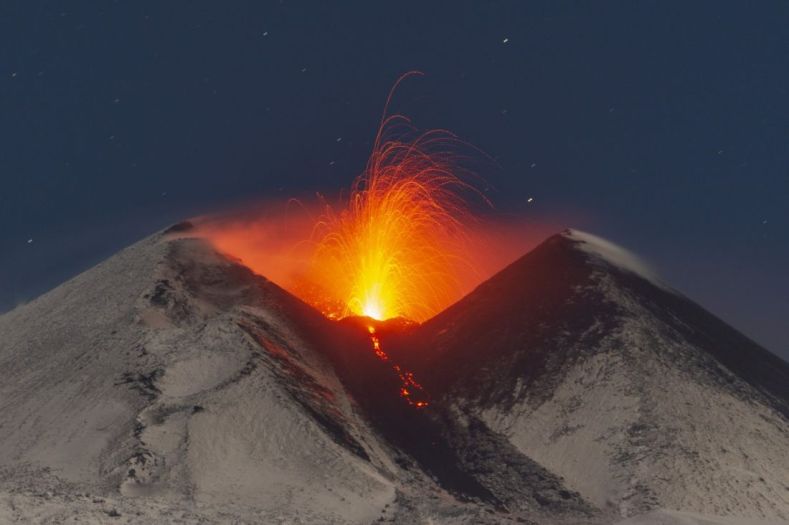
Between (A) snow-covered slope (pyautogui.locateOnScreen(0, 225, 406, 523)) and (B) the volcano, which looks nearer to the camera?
(A) snow-covered slope (pyautogui.locateOnScreen(0, 225, 406, 523))

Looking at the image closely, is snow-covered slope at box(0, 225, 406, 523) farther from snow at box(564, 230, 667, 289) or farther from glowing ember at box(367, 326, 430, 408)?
snow at box(564, 230, 667, 289)

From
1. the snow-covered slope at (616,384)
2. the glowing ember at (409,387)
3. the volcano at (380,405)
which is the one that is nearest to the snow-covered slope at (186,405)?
the volcano at (380,405)

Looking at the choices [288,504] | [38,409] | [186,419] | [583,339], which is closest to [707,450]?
[583,339]

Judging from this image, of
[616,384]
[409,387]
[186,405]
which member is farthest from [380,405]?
[616,384]

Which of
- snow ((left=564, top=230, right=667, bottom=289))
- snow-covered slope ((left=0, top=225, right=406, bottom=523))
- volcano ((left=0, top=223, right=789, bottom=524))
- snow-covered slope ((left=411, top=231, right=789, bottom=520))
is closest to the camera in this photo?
snow-covered slope ((left=0, top=225, right=406, bottom=523))

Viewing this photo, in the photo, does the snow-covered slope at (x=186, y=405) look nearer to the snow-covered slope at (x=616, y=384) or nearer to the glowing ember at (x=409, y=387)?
the glowing ember at (x=409, y=387)

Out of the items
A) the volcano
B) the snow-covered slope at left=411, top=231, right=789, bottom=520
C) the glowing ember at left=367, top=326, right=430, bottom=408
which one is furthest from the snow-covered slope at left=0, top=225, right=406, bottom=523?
the snow-covered slope at left=411, top=231, right=789, bottom=520
